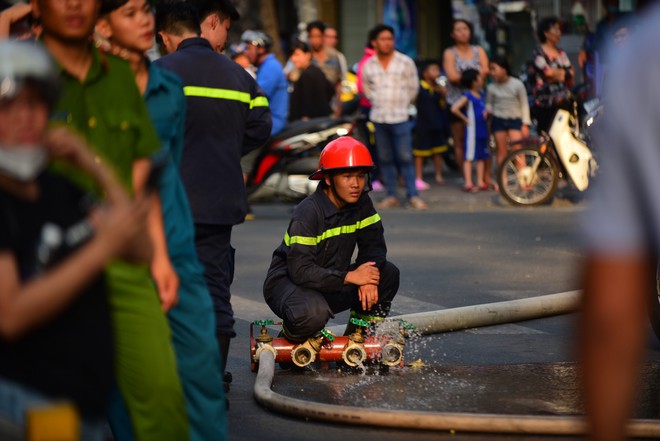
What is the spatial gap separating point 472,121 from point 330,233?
10173 mm

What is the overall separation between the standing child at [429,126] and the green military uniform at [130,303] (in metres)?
14.1

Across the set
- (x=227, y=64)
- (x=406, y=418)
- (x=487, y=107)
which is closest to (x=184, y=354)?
(x=406, y=418)

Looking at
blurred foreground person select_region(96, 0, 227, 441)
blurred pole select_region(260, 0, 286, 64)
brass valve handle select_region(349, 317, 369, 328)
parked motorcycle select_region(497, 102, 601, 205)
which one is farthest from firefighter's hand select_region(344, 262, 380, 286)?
blurred pole select_region(260, 0, 286, 64)

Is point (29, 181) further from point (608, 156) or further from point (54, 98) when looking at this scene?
point (608, 156)

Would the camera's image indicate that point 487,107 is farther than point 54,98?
Yes

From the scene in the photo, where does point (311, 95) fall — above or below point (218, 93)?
below

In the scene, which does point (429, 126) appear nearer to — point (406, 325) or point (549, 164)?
point (549, 164)

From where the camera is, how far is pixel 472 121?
1745cm

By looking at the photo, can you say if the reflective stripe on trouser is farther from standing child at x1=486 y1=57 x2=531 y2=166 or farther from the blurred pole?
the blurred pole

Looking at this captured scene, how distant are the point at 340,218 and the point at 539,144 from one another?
858 cm

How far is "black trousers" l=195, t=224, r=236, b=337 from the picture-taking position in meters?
6.25

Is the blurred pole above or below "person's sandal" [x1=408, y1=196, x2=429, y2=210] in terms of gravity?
above

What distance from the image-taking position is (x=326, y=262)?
24.6ft

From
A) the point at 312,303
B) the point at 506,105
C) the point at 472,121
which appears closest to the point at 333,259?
the point at 312,303
